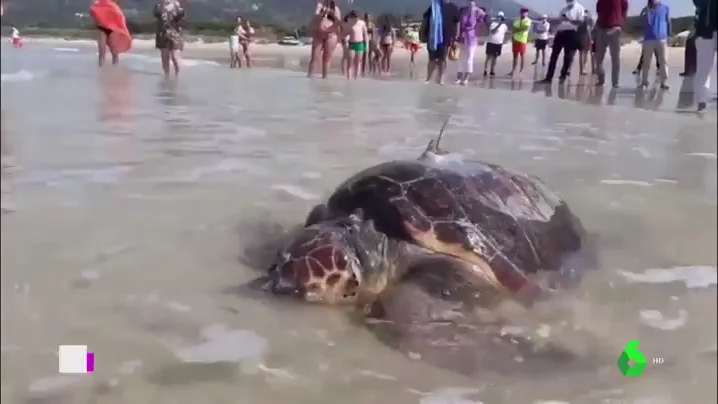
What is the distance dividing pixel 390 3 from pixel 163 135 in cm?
81

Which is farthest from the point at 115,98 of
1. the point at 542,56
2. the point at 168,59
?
the point at 542,56

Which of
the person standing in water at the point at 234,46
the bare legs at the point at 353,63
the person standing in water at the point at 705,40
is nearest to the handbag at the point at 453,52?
the bare legs at the point at 353,63

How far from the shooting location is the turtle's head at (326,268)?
126 centimetres

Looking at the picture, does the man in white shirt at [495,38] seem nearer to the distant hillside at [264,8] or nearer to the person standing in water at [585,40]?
the distant hillside at [264,8]

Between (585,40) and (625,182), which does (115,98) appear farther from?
(625,182)

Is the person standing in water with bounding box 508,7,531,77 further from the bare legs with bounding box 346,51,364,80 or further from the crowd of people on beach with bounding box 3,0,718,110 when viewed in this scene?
the bare legs with bounding box 346,51,364,80

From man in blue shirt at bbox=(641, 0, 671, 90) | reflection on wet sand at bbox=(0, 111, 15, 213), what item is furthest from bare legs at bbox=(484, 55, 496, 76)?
reflection on wet sand at bbox=(0, 111, 15, 213)

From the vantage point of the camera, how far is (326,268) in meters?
1.26

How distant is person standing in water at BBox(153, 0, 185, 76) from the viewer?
130cm

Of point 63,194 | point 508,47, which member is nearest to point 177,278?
point 63,194

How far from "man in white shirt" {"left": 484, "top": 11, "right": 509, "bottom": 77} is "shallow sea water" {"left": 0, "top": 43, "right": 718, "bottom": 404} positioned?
205 millimetres

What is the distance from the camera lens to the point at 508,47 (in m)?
1.44

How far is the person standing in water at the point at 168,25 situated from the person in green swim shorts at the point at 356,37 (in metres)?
0.34

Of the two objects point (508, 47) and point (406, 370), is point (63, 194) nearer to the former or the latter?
point (406, 370)
